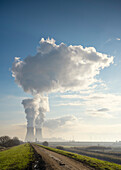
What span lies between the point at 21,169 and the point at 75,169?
730 cm

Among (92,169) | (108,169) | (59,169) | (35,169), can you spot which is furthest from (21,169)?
(108,169)

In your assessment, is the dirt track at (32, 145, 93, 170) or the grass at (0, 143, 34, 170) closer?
the dirt track at (32, 145, 93, 170)

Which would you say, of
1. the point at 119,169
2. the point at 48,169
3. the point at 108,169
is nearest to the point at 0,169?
the point at 48,169

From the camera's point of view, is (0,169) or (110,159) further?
(110,159)

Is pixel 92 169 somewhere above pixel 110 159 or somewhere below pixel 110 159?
above

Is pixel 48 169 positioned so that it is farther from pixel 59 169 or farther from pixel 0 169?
pixel 0 169

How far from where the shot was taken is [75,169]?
17.5 metres

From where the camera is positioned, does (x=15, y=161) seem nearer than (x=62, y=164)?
No

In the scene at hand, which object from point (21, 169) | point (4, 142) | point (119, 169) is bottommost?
point (4, 142)

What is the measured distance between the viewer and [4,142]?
10288cm

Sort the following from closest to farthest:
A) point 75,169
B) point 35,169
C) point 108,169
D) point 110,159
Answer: point 35,169 < point 75,169 < point 108,169 < point 110,159

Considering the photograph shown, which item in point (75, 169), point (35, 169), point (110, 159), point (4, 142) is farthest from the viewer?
point (4, 142)

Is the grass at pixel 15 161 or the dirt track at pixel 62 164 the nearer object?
the dirt track at pixel 62 164

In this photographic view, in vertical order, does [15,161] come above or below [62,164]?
below
